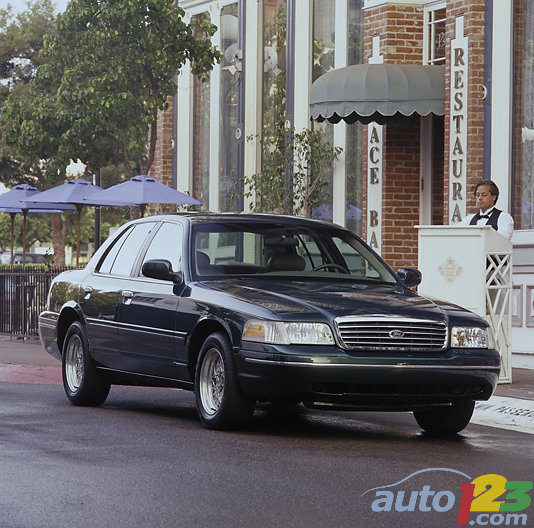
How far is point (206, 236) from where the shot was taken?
10.7m

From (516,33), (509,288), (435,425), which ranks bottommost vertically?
(435,425)

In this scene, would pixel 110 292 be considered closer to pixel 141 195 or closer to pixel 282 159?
pixel 141 195

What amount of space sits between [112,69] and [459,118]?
9.13m

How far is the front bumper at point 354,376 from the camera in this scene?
9047mm

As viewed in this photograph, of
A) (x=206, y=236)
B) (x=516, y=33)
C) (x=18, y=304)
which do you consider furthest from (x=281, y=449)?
(x=18, y=304)

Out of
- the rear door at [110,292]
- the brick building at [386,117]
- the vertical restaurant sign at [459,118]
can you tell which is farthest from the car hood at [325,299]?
the vertical restaurant sign at [459,118]

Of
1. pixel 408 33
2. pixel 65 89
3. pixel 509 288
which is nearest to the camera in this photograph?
pixel 509 288

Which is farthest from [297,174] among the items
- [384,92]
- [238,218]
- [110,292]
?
[238,218]

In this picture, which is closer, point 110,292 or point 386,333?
point 386,333

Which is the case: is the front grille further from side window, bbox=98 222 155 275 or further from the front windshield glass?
side window, bbox=98 222 155 275

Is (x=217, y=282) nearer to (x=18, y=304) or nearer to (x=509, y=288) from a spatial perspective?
(x=509, y=288)

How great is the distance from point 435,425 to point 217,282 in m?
1.88

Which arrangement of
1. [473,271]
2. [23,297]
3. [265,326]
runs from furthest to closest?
[23,297]
[473,271]
[265,326]

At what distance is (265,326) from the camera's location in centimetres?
920
